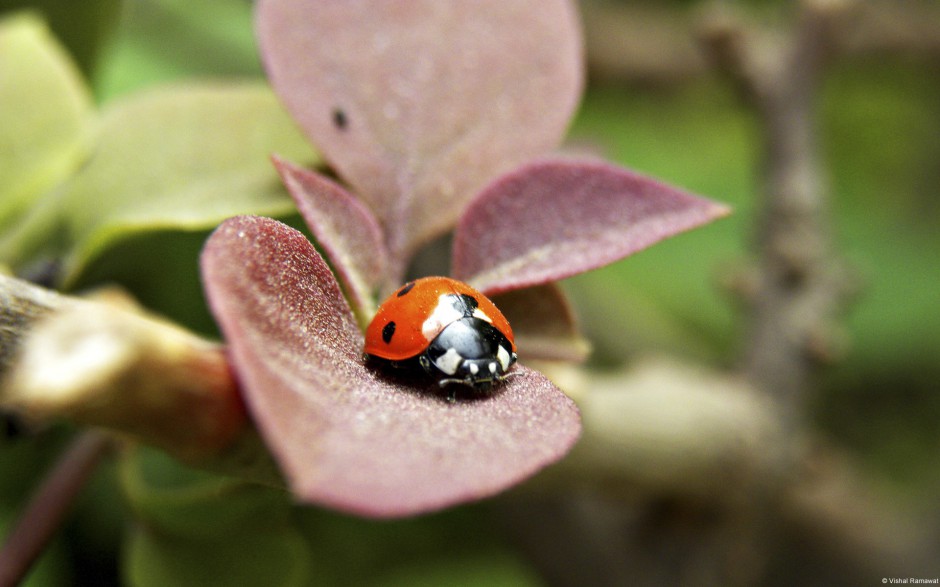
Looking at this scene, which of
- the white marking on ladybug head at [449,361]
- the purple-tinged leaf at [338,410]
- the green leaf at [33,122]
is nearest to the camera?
the purple-tinged leaf at [338,410]

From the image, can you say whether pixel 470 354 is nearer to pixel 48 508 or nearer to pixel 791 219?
pixel 48 508

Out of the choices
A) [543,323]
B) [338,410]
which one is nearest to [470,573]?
[543,323]

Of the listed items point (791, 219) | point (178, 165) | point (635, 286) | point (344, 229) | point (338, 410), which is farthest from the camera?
point (635, 286)

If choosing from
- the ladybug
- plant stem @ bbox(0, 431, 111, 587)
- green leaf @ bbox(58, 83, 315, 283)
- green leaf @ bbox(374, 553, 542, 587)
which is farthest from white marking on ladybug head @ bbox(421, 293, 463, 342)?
green leaf @ bbox(374, 553, 542, 587)

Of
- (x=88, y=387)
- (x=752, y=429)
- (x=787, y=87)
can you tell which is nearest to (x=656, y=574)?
(x=752, y=429)

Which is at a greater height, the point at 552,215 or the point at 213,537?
the point at 552,215

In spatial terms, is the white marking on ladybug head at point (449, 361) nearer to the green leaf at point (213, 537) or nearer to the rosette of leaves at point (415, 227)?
the rosette of leaves at point (415, 227)

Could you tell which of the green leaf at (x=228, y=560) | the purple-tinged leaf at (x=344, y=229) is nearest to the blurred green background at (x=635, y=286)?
the green leaf at (x=228, y=560)
